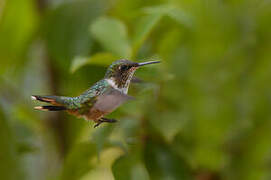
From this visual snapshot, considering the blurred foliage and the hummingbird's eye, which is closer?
the hummingbird's eye

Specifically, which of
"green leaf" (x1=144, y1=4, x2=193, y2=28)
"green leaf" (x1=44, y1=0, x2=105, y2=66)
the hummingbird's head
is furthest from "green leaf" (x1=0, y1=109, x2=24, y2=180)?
the hummingbird's head

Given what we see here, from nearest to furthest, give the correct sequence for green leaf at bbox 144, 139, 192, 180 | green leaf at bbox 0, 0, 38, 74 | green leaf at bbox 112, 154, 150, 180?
green leaf at bbox 112, 154, 150, 180, green leaf at bbox 144, 139, 192, 180, green leaf at bbox 0, 0, 38, 74

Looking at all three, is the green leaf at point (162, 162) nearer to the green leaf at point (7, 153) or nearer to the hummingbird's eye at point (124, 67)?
the green leaf at point (7, 153)

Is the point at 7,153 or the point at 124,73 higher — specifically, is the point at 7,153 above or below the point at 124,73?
above

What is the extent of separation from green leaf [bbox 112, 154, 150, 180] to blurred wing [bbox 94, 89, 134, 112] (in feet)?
0.49

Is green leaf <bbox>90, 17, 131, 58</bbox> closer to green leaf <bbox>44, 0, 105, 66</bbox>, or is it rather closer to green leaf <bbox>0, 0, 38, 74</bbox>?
green leaf <bbox>44, 0, 105, 66</bbox>

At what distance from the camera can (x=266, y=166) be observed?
60 centimetres

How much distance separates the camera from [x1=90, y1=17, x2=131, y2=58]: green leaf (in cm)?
41

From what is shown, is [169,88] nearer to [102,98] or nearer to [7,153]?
[7,153]

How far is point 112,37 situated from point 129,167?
5.6 inches

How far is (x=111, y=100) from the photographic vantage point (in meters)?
0.18

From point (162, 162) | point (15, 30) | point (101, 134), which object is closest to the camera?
point (101, 134)

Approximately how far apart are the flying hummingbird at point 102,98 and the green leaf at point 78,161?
0.74ft

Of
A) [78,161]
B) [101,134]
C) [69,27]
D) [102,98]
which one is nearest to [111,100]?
[102,98]
